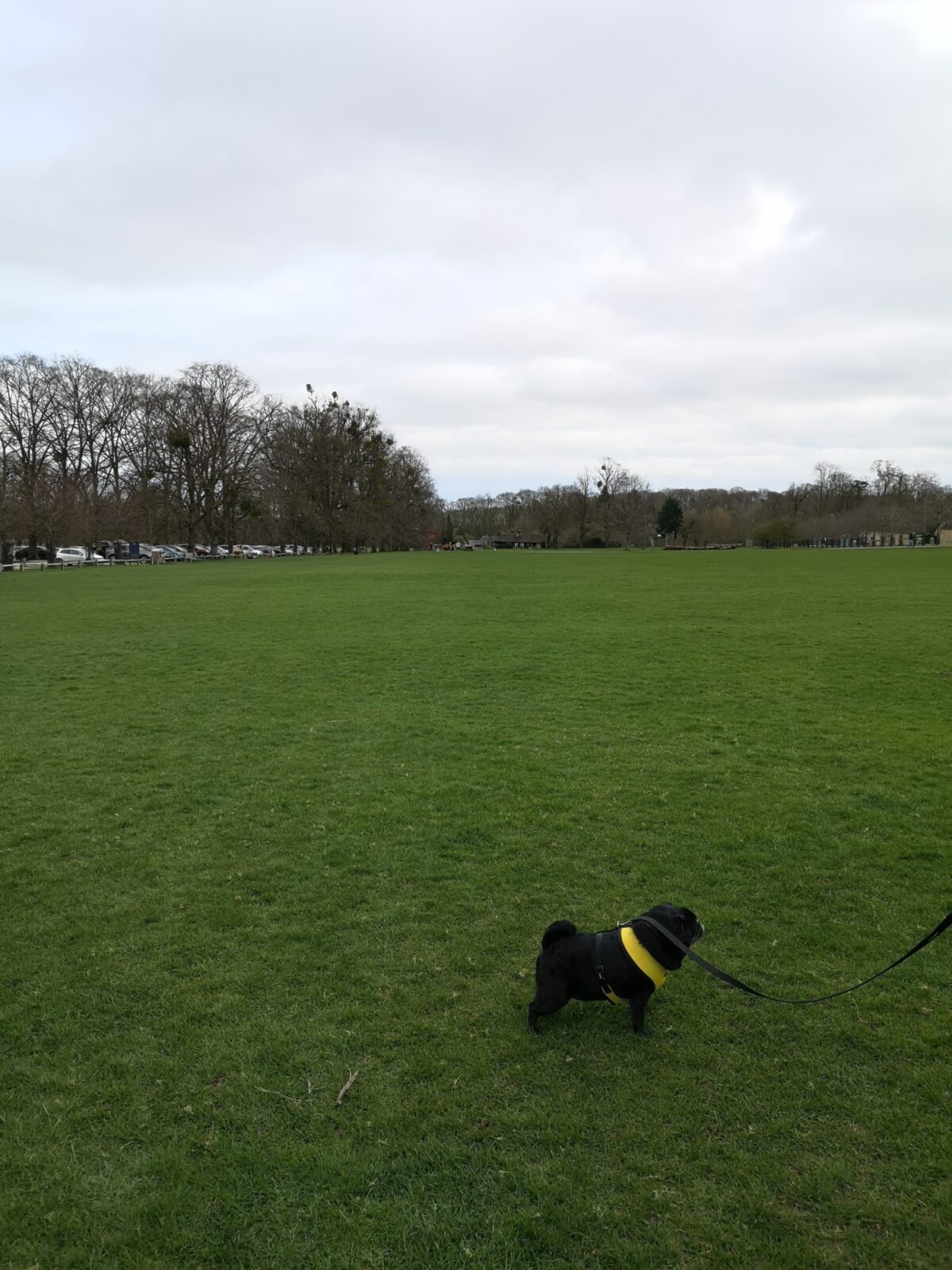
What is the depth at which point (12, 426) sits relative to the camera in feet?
213

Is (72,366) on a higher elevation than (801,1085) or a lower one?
higher

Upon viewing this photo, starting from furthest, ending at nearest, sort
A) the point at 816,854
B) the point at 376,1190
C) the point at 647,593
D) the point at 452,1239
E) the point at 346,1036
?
the point at 647,593 < the point at 816,854 < the point at 346,1036 < the point at 376,1190 < the point at 452,1239

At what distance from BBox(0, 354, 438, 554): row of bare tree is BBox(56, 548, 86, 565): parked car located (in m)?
2.25

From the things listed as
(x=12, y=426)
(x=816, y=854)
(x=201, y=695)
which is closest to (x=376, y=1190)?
(x=816, y=854)

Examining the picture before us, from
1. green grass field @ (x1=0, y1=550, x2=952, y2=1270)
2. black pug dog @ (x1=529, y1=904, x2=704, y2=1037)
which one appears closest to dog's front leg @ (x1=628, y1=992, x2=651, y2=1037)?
black pug dog @ (x1=529, y1=904, x2=704, y2=1037)

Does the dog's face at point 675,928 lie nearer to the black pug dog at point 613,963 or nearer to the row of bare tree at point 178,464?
the black pug dog at point 613,963

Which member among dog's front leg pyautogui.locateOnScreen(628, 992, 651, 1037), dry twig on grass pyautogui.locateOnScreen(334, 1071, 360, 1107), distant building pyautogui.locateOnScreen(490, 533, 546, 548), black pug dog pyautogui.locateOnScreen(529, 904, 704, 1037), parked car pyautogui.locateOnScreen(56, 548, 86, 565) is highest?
distant building pyautogui.locateOnScreen(490, 533, 546, 548)

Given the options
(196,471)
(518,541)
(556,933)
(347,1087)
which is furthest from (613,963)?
(518,541)

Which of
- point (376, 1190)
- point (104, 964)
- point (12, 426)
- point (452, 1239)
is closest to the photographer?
point (452, 1239)

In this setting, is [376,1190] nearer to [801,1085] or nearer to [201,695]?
[801,1085]

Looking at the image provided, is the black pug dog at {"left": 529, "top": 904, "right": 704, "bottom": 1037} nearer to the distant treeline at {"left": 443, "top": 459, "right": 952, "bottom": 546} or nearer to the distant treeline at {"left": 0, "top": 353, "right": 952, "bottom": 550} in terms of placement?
the distant treeline at {"left": 0, "top": 353, "right": 952, "bottom": 550}

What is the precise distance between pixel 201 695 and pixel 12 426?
215 feet

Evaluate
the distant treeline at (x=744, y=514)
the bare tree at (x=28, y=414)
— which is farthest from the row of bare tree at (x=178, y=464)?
the distant treeline at (x=744, y=514)

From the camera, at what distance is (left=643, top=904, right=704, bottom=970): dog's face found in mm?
3766
